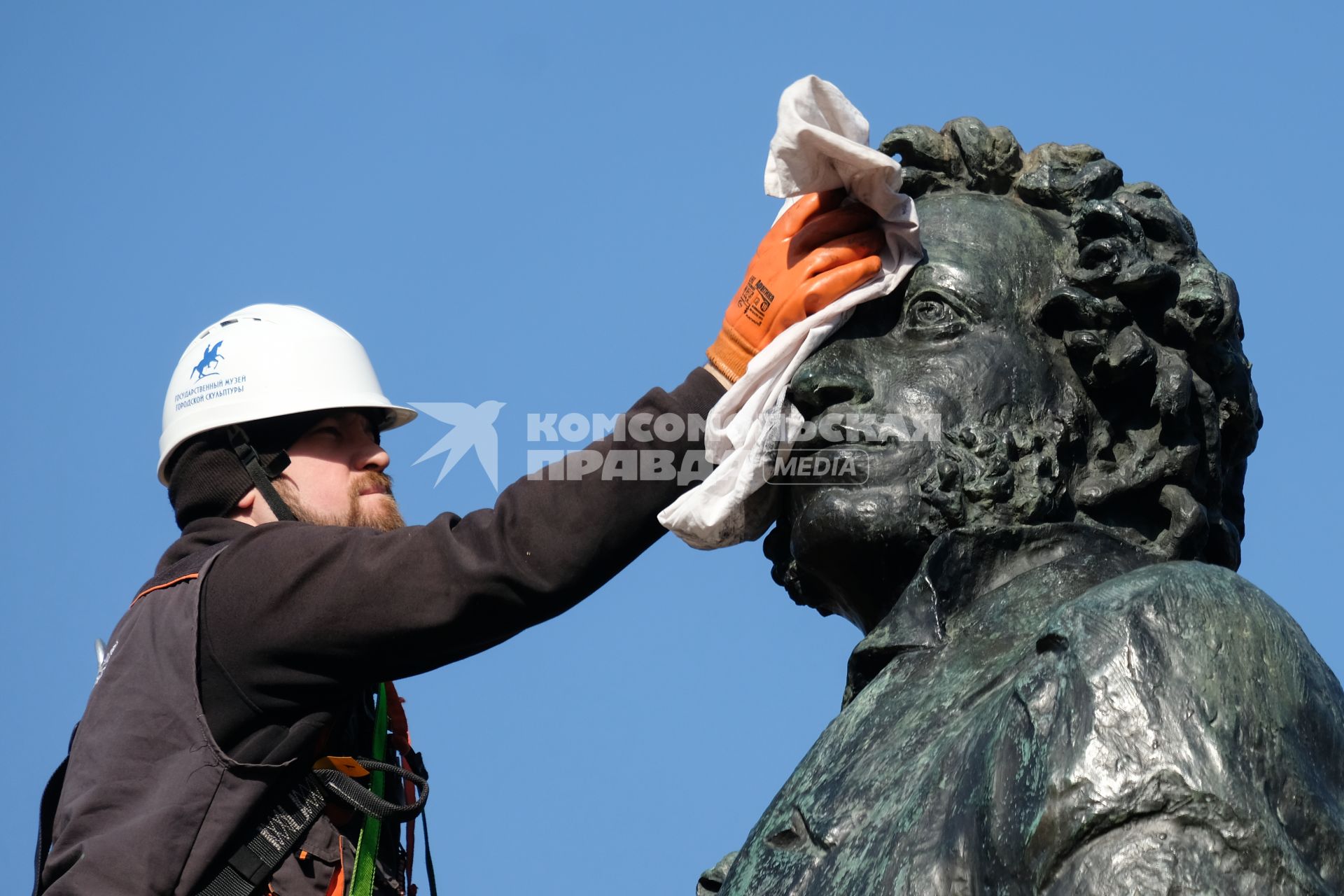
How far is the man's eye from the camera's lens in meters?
5.87

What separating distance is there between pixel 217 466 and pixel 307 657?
1.27 m

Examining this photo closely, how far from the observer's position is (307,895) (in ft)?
22.0

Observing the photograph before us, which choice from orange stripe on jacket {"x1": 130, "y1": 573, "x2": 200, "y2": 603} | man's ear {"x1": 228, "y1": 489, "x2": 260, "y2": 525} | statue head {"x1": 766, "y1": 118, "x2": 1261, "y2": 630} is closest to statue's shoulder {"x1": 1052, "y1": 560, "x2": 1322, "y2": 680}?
statue head {"x1": 766, "y1": 118, "x2": 1261, "y2": 630}

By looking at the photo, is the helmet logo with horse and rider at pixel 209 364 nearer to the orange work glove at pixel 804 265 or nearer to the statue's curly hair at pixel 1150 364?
the orange work glove at pixel 804 265

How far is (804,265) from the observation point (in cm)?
607

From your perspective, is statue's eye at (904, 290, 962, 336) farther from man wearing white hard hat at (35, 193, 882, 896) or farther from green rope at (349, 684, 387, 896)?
green rope at (349, 684, 387, 896)

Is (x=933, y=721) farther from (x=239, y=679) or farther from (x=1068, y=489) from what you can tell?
(x=239, y=679)

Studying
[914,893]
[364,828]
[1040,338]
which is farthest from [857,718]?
[364,828]

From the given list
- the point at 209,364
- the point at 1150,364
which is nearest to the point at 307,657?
the point at 209,364

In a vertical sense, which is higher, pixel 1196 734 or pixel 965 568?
pixel 965 568

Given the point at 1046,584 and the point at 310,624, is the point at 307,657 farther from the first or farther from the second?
the point at 1046,584

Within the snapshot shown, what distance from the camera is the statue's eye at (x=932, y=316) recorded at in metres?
5.86

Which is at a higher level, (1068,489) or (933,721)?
(1068,489)

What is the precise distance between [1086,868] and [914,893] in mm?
495
